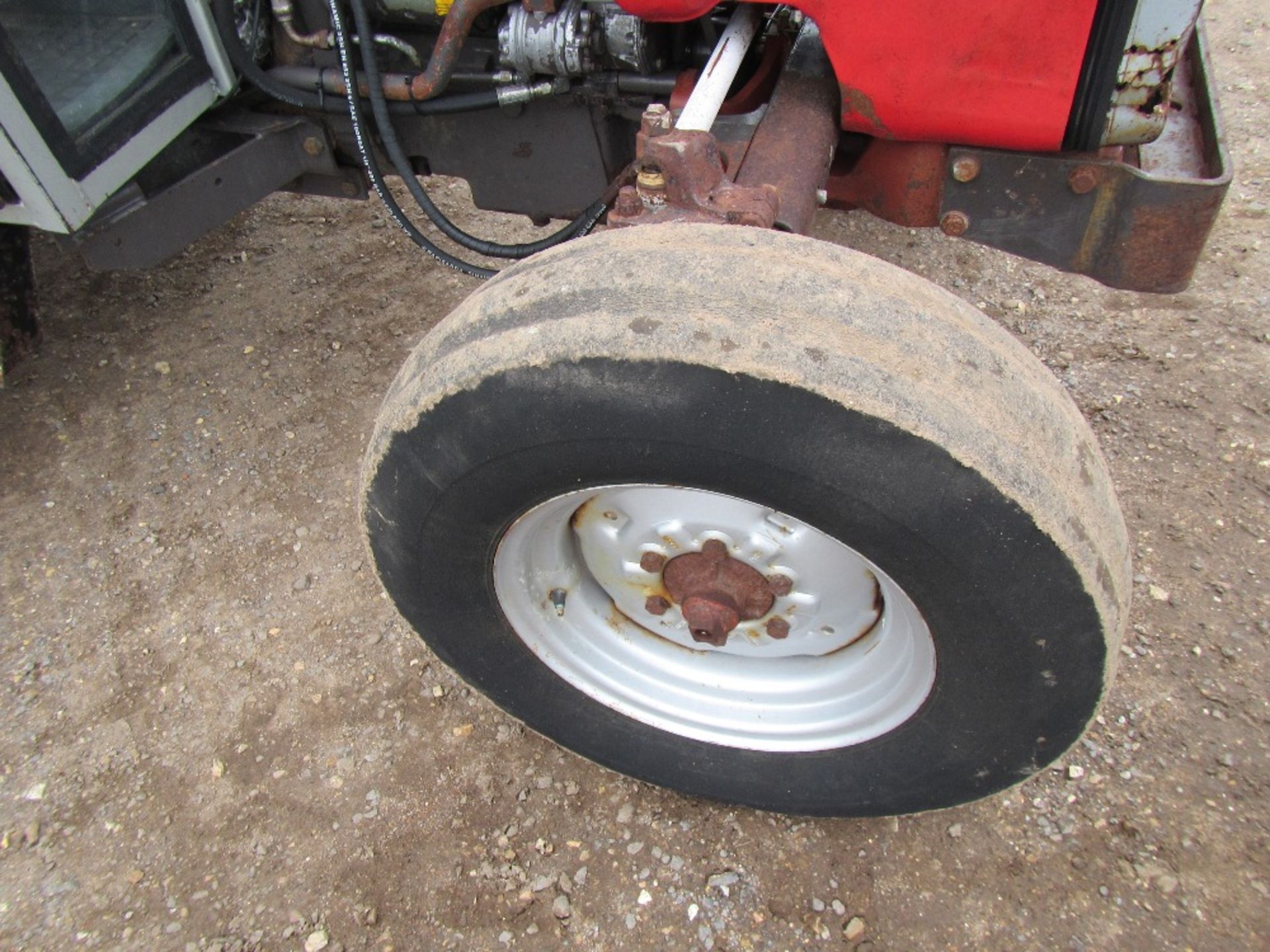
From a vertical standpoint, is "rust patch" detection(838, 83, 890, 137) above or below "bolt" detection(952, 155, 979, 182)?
above

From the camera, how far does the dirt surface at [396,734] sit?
184 cm

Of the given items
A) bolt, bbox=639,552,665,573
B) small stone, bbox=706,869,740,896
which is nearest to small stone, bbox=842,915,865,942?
small stone, bbox=706,869,740,896

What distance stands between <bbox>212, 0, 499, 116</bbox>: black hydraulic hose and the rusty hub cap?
1125 millimetres

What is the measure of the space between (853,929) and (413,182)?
189 cm

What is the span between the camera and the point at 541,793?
79.2 inches

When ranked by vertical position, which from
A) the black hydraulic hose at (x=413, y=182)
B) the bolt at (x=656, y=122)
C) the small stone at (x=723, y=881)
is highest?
the bolt at (x=656, y=122)

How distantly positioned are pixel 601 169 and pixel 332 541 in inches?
47.2

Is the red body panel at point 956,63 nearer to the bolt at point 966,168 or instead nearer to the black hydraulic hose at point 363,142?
the bolt at point 966,168

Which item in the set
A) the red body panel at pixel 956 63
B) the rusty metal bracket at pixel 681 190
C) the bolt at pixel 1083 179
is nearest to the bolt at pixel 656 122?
the rusty metal bracket at pixel 681 190

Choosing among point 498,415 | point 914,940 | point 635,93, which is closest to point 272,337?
point 635,93

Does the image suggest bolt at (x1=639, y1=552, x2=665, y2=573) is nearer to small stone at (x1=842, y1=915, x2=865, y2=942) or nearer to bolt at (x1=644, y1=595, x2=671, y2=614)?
bolt at (x1=644, y1=595, x2=671, y2=614)

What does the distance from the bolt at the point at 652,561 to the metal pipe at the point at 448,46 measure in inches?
43.9

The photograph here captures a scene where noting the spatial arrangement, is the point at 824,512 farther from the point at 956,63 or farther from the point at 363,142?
the point at 363,142

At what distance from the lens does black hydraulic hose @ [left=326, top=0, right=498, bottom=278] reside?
200 centimetres
